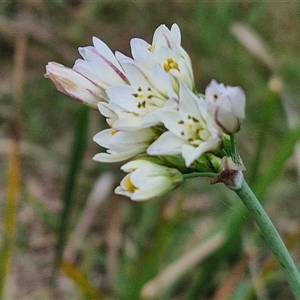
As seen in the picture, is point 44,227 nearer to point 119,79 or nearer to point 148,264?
point 148,264

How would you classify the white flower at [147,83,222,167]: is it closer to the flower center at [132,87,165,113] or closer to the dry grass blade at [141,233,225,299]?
the flower center at [132,87,165,113]

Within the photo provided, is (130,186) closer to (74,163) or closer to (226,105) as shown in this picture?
(226,105)

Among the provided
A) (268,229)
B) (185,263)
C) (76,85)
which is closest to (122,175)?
(185,263)

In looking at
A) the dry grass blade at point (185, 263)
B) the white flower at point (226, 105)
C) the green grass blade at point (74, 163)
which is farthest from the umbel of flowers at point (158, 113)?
the dry grass blade at point (185, 263)

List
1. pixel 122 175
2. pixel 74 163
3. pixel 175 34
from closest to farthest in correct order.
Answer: pixel 175 34, pixel 74 163, pixel 122 175

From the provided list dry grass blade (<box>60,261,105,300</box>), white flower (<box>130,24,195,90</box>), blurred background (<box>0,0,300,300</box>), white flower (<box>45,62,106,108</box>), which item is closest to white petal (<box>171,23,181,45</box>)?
white flower (<box>130,24,195,90</box>)

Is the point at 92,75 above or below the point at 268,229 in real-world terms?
above

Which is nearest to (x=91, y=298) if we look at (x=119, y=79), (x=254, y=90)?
(x=119, y=79)

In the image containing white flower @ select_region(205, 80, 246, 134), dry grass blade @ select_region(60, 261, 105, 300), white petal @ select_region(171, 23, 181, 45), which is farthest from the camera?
dry grass blade @ select_region(60, 261, 105, 300)
